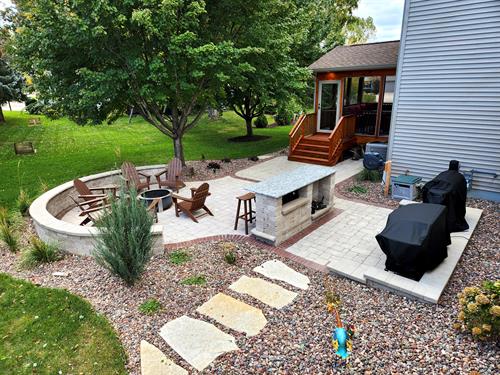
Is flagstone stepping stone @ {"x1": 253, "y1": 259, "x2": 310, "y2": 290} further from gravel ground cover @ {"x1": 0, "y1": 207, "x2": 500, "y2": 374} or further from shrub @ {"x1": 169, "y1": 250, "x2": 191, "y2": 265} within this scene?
shrub @ {"x1": 169, "y1": 250, "x2": 191, "y2": 265}

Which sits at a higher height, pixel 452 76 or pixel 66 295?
pixel 452 76

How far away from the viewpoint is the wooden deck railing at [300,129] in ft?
41.7

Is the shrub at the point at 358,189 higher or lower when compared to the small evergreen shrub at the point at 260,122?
lower

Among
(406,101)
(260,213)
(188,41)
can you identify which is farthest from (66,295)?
(406,101)

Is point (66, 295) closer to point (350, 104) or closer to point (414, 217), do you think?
point (414, 217)

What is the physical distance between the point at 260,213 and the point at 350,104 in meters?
10.8

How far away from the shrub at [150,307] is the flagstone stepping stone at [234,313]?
1.84 ft

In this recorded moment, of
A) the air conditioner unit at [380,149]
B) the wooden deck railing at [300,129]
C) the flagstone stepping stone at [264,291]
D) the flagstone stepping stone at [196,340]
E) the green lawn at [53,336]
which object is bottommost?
the green lawn at [53,336]

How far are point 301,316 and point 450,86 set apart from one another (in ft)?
24.2

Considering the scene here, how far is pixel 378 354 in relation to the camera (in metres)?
3.54

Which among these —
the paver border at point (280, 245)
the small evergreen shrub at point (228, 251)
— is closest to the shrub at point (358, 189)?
the paver border at point (280, 245)

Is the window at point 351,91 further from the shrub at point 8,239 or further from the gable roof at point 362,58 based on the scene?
the shrub at point 8,239

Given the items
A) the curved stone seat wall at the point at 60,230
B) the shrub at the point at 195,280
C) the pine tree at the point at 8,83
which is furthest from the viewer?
the pine tree at the point at 8,83

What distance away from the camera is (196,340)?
388 centimetres
